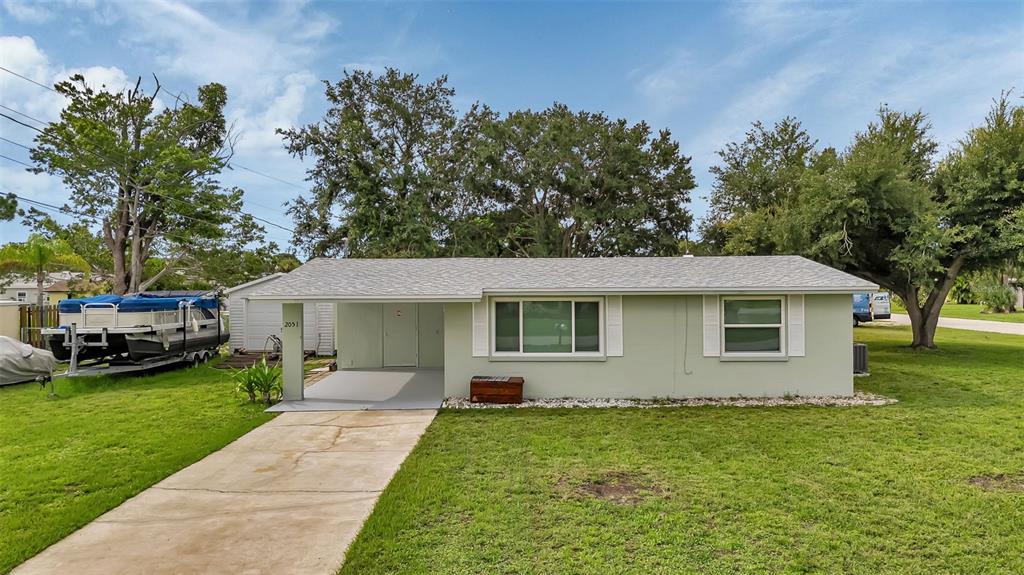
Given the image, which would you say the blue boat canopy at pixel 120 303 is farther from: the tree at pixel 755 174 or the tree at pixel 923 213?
the tree at pixel 755 174

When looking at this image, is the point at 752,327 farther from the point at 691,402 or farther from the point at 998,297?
the point at 998,297

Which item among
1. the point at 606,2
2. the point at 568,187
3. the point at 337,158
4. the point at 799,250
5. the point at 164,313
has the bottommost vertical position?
the point at 164,313

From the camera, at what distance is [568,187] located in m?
25.2

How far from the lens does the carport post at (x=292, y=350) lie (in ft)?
31.4

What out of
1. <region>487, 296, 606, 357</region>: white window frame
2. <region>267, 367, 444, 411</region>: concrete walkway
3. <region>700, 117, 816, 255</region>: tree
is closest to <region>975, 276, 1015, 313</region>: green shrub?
<region>700, 117, 816, 255</region>: tree

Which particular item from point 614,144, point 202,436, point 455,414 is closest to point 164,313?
point 202,436

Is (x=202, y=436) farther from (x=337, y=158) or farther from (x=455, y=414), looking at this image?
(x=337, y=158)

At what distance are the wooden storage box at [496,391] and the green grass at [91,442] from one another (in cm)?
347

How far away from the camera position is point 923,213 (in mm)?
15820

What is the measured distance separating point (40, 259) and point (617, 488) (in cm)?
2578

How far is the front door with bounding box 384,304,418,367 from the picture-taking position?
13898 millimetres

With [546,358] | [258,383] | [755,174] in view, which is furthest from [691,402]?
[755,174]

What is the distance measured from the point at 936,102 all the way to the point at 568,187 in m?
13.9

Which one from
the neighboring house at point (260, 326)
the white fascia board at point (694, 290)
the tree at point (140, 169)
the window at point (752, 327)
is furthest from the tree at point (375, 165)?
the window at point (752, 327)
